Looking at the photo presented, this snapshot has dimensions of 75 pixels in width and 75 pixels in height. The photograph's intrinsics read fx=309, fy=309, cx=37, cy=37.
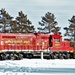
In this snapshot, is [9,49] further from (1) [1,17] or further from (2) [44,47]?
(1) [1,17]

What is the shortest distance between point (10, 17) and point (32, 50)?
2593 centimetres

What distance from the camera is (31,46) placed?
32.4m

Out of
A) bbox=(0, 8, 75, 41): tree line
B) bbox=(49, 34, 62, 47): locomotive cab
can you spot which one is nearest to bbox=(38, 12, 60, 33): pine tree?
bbox=(0, 8, 75, 41): tree line

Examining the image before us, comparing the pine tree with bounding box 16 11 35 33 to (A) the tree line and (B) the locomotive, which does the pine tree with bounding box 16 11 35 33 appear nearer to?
(A) the tree line

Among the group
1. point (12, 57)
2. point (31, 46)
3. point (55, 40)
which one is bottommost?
point (12, 57)

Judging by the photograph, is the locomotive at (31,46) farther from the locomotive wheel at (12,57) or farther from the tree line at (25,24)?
the tree line at (25,24)

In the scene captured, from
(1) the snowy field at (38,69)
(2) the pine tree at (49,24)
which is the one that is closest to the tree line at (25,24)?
(2) the pine tree at (49,24)

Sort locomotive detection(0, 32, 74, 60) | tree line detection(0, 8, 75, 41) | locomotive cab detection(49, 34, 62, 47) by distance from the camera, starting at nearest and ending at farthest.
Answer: locomotive detection(0, 32, 74, 60), locomotive cab detection(49, 34, 62, 47), tree line detection(0, 8, 75, 41)

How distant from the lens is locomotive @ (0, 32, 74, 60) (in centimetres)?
3155

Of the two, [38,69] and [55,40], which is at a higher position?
[55,40]

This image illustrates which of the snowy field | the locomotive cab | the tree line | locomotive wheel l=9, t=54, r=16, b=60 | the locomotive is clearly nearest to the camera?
the snowy field

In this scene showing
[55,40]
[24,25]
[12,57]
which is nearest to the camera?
[12,57]

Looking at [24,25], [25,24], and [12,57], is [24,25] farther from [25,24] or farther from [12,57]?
[12,57]

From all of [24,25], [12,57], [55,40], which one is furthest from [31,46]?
[24,25]
